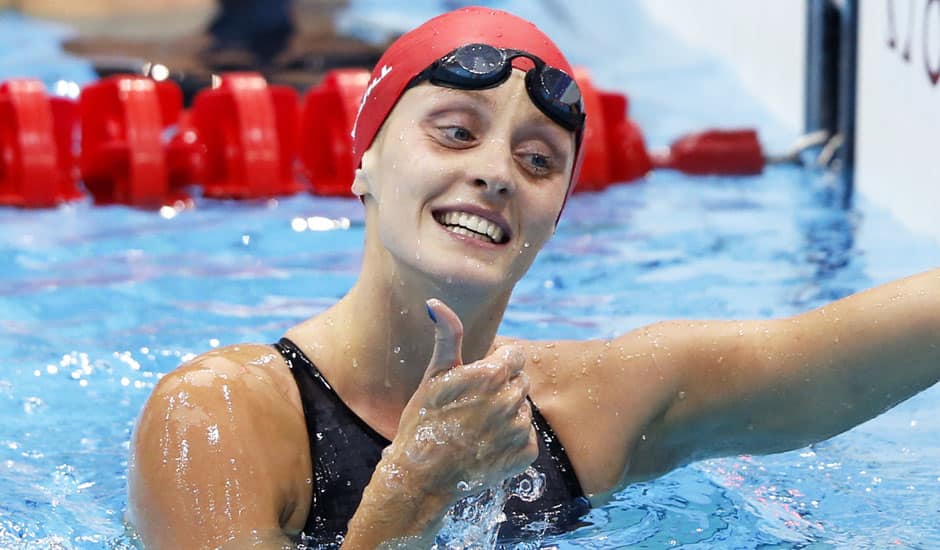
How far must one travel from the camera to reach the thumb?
1.78 metres

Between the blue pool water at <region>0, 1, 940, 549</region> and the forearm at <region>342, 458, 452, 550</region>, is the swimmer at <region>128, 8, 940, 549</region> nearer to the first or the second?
the forearm at <region>342, 458, 452, 550</region>

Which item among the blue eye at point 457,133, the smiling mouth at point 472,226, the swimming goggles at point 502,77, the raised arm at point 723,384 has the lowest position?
the raised arm at point 723,384

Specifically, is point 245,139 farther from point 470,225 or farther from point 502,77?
point 470,225

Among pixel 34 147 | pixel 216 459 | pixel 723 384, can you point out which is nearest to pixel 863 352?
pixel 723 384

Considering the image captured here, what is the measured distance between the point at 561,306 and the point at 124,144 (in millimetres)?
2282

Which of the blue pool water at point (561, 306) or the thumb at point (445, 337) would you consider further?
the blue pool water at point (561, 306)

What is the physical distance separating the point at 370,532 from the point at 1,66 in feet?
23.4

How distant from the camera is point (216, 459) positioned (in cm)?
193

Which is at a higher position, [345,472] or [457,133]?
[457,133]

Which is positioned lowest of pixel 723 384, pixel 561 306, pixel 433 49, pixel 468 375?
pixel 561 306

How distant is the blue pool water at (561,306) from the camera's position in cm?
266

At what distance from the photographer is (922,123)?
196 inches

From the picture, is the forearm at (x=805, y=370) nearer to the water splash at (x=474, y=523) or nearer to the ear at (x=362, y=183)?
the water splash at (x=474, y=523)

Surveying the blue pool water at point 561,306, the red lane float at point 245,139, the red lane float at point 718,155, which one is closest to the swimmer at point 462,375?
the blue pool water at point 561,306
